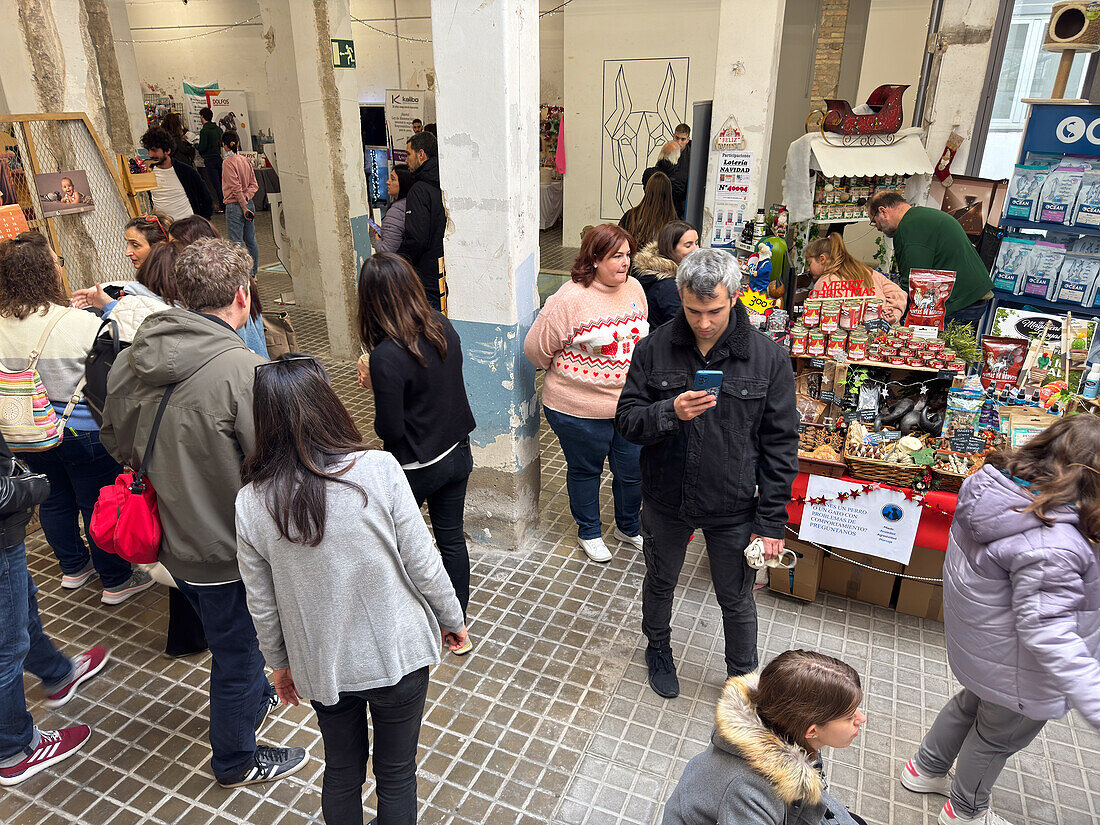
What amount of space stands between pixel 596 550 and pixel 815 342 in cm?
164

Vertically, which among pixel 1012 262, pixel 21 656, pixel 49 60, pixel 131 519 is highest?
pixel 49 60

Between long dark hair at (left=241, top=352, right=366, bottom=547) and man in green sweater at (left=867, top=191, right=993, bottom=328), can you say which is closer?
long dark hair at (left=241, top=352, right=366, bottom=547)

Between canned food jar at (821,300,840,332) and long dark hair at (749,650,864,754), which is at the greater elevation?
canned food jar at (821,300,840,332)

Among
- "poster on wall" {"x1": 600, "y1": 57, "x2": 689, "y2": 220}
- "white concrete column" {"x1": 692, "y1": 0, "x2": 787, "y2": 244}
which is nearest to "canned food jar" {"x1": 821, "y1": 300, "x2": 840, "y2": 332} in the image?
"white concrete column" {"x1": 692, "y1": 0, "x2": 787, "y2": 244}

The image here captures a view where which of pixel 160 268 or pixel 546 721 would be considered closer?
pixel 546 721

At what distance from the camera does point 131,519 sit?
95.5 inches

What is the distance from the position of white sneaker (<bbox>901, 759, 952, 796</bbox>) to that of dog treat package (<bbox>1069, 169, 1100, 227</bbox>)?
4584 mm

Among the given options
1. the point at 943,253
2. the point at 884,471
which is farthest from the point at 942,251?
the point at 884,471

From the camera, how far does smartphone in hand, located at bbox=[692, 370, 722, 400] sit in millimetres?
2605

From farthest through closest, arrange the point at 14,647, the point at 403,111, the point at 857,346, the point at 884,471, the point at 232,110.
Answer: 1. the point at 232,110
2. the point at 403,111
3. the point at 857,346
4. the point at 884,471
5. the point at 14,647

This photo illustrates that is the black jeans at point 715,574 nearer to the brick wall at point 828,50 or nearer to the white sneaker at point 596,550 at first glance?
the white sneaker at point 596,550

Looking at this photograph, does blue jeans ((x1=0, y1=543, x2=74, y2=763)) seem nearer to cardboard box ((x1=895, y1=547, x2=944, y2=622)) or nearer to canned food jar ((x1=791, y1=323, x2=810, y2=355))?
canned food jar ((x1=791, y1=323, x2=810, y2=355))

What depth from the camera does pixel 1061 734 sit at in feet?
10.0

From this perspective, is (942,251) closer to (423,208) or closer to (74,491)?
(423,208)
